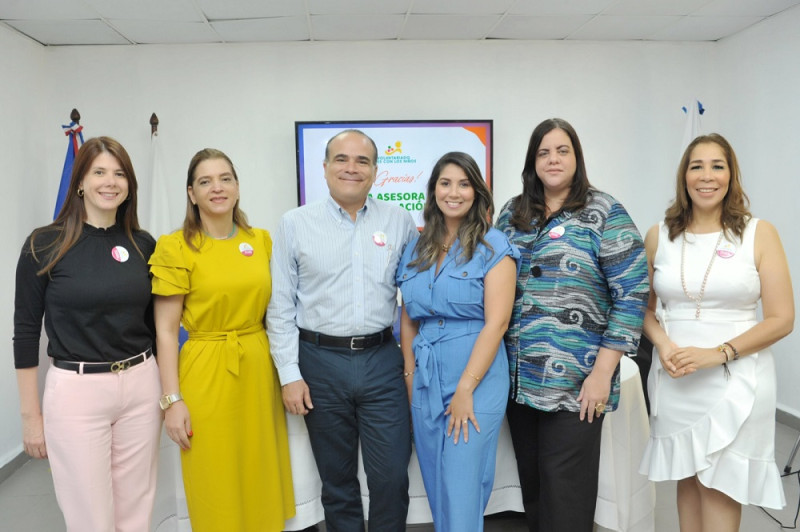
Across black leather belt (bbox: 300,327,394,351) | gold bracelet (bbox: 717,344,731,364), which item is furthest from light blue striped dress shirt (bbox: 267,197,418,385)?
gold bracelet (bbox: 717,344,731,364)

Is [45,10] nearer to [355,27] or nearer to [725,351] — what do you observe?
[355,27]

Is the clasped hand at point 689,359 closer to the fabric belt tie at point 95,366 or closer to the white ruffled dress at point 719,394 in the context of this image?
the white ruffled dress at point 719,394

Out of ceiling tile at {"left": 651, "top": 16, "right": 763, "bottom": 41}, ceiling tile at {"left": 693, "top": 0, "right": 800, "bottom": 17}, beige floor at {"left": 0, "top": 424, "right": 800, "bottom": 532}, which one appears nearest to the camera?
beige floor at {"left": 0, "top": 424, "right": 800, "bottom": 532}

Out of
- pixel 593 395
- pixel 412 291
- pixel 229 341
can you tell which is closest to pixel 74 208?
pixel 229 341

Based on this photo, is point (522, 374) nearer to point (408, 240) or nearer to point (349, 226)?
point (408, 240)

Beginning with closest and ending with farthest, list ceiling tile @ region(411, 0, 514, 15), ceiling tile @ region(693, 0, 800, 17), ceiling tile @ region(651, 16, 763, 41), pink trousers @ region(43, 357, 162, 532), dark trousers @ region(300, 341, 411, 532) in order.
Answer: pink trousers @ region(43, 357, 162, 532), dark trousers @ region(300, 341, 411, 532), ceiling tile @ region(411, 0, 514, 15), ceiling tile @ region(693, 0, 800, 17), ceiling tile @ region(651, 16, 763, 41)

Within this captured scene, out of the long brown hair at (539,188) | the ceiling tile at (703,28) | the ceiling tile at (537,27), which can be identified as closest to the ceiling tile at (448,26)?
the ceiling tile at (537,27)

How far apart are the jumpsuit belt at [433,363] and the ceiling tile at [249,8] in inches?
106

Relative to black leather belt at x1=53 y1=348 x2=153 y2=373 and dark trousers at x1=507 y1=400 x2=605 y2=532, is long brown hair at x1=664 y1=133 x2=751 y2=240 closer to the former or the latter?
dark trousers at x1=507 y1=400 x2=605 y2=532

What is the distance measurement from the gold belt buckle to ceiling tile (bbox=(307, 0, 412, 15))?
8.93 feet

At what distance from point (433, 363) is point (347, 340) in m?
0.33

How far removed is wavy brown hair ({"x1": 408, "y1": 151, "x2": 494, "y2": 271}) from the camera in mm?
1863

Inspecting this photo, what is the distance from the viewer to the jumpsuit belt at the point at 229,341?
193cm

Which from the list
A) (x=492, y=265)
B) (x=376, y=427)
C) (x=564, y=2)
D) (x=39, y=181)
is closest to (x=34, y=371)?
(x=376, y=427)
